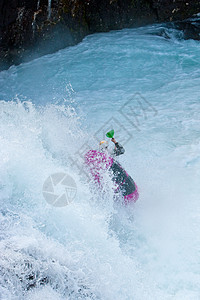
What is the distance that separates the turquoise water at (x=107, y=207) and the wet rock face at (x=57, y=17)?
4.66 m

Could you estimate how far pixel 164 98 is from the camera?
747 cm

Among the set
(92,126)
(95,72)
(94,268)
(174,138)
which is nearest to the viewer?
(94,268)

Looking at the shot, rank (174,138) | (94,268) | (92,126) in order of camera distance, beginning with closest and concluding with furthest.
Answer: (94,268) → (174,138) → (92,126)

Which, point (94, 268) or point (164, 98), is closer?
point (94, 268)

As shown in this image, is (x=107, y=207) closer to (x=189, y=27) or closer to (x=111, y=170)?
(x=111, y=170)

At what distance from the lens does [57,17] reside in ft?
36.0

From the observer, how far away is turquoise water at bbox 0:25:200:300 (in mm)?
2555

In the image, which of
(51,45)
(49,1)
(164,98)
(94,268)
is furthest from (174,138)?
(49,1)

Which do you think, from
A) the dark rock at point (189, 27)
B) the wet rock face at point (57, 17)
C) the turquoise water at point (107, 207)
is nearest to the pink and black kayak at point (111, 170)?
the turquoise water at point (107, 207)

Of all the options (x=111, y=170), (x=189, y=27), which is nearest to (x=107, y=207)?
(x=111, y=170)

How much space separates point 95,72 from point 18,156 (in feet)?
22.1

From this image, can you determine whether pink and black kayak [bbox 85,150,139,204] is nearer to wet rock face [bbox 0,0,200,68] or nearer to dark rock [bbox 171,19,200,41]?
wet rock face [bbox 0,0,200,68]

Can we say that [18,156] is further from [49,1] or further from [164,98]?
[49,1]

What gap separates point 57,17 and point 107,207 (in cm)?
974
